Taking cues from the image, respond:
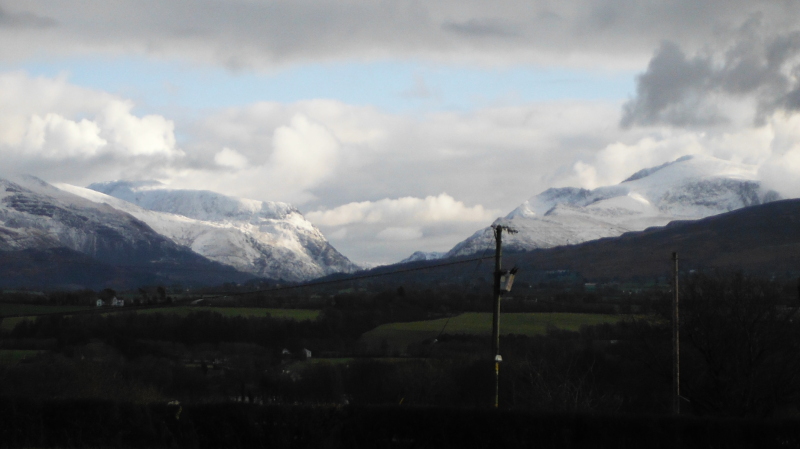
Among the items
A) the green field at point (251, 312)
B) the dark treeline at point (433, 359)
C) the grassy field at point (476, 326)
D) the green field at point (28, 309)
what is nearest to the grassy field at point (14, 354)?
the dark treeline at point (433, 359)

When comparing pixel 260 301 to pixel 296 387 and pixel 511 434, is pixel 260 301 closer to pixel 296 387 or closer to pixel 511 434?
pixel 296 387

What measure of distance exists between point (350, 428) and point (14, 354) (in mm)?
49469

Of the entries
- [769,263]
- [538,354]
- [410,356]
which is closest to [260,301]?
[410,356]

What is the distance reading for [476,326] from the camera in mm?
75438

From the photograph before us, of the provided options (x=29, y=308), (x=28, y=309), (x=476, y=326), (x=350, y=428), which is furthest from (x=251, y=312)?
(x=350, y=428)

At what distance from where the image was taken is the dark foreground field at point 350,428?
1030 inches

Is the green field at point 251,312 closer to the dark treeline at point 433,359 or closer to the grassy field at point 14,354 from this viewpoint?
the dark treeline at point 433,359

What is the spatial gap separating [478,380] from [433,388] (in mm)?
3385

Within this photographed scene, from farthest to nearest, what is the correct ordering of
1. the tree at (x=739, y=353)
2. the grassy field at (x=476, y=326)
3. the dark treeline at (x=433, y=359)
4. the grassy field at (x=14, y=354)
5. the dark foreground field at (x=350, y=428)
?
the grassy field at (x=476, y=326) → the grassy field at (x=14, y=354) → the dark treeline at (x=433, y=359) → the tree at (x=739, y=353) → the dark foreground field at (x=350, y=428)

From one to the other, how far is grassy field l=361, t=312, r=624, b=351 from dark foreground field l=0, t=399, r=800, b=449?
1777 inches

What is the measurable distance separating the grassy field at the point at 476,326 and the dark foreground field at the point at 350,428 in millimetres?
45136

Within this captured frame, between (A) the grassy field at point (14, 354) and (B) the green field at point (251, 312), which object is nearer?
(A) the grassy field at point (14, 354)

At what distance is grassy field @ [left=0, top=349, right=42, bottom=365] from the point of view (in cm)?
6175

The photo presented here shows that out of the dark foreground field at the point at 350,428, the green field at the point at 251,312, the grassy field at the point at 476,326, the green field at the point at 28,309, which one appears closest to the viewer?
the dark foreground field at the point at 350,428
